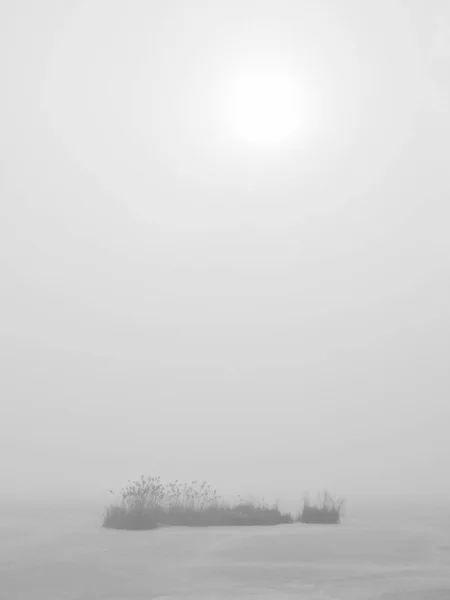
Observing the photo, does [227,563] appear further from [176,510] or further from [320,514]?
[320,514]

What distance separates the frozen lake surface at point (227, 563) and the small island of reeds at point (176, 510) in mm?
1158

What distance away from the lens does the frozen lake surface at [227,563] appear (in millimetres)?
15109

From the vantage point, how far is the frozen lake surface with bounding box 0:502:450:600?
49.6 ft

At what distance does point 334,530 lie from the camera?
2734 cm

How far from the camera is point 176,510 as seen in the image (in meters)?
30.8

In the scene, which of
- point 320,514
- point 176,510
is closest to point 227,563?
point 176,510

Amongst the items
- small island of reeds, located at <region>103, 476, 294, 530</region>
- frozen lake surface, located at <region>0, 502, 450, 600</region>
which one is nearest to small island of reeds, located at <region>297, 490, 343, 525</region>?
small island of reeds, located at <region>103, 476, 294, 530</region>

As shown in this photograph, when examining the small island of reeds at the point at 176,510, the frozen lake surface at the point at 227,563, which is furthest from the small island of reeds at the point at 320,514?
the frozen lake surface at the point at 227,563

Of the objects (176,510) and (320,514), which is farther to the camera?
(320,514)

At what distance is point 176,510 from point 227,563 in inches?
462

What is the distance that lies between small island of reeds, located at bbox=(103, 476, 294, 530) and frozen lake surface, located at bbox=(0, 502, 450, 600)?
1.16 m

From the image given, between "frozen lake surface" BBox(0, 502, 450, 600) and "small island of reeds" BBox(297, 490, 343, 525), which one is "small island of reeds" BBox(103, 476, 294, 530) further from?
"frozen lake surface" BBox(0, 502, 450, 600)

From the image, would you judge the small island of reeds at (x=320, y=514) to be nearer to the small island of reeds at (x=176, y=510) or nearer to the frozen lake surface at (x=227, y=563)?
the small island of reeds at (x=176, y=510)

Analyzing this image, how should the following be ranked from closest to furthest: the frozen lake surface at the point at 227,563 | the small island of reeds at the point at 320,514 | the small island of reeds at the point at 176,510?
the frozen lake surface at the point at 227,563 < the small island of reeds at the point at 176,510 < the small island of reeds at the point at 320,514
